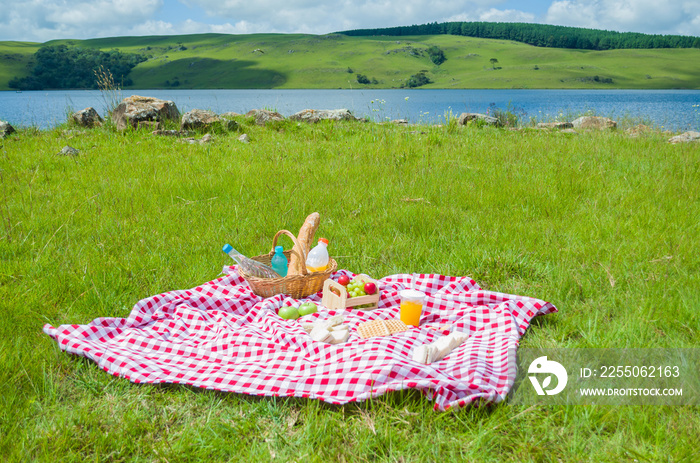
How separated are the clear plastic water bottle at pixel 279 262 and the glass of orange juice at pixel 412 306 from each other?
125cm

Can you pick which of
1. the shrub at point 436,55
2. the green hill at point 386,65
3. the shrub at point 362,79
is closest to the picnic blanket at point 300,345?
the green hill at point 386,65

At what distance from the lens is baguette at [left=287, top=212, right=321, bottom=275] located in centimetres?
392

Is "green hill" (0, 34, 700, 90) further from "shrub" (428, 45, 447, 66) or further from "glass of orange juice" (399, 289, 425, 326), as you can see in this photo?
"glass of orange juice" (399, 289, 425, 326)

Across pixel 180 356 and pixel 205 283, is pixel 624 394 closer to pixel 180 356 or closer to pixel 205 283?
pixel 180 356

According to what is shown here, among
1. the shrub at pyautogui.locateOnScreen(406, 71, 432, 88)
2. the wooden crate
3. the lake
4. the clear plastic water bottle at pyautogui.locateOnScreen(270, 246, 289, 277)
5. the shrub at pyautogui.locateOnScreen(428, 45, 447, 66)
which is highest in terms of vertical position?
the shrub at pyautogui.locateOnScreen(428, 45, 447, 66)

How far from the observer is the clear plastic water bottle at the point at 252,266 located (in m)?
3.96

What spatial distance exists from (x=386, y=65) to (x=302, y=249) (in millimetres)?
135840

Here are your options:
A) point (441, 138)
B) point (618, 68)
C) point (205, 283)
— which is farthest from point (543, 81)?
point (205, 283)

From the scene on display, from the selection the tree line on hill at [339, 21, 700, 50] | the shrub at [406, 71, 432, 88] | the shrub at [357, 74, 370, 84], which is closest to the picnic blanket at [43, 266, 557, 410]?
the shrub at [357, 74, 370, 84]

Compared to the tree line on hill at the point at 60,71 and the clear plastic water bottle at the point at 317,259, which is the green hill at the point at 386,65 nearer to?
the tree line on hill at the point at 60,71

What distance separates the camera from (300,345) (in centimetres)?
307

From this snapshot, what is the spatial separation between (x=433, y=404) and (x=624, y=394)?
973 mm

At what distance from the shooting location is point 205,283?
4.00 m

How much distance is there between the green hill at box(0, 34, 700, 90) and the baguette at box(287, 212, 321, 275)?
113313 millimetres
